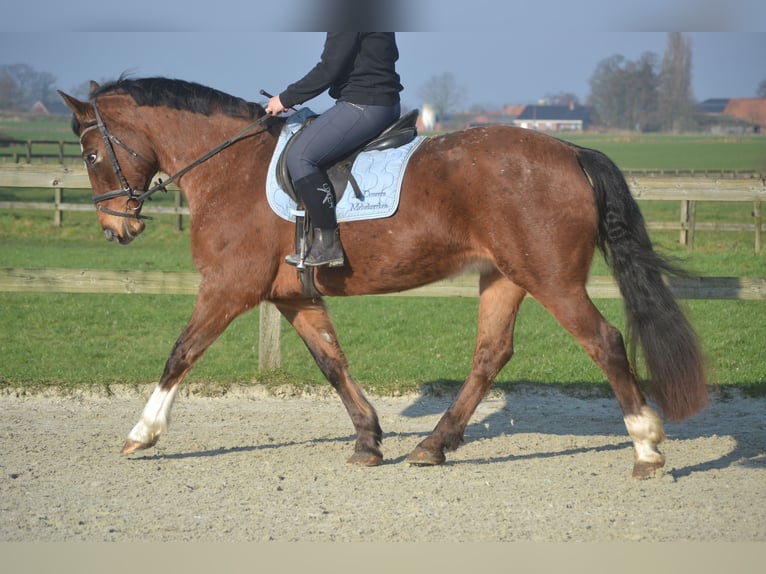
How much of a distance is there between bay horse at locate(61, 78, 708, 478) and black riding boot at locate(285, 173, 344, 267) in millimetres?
117

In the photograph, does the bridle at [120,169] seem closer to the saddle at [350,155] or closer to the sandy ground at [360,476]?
the saddle at [350,155]

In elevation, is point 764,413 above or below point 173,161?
below

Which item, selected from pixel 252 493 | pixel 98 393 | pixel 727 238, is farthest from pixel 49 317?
pixel 727 238

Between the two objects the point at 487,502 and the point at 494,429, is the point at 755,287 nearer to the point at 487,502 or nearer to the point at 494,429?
the point at 494,429

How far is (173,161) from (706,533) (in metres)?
3.88

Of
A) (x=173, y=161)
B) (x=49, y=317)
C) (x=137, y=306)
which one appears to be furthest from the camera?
(x=137, y=306)

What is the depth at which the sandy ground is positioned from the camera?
447 centimetres

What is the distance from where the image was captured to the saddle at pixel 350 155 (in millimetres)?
5516

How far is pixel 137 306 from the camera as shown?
1258 centimetres

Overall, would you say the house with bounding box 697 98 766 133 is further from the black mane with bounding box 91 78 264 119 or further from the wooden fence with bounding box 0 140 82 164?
the wooden fence with bounding box 0 140 82 164

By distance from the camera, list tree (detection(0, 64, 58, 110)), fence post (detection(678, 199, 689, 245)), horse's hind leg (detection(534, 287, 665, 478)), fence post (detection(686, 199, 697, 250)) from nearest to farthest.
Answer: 1. horse's hind leg (detection(534, 287, 665, 478))
2. fence post (detection(686, 199, 697, 250))
3. fence post (detection(678, 199, 689, 245))
4. tree (detection(0, 64, 58, 110))

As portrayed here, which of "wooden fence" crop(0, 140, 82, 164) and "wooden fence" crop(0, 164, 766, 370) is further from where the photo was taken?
"wooden fence" crop(0, 140, 82, 164)

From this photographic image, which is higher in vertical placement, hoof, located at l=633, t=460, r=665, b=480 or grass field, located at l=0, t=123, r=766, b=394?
hoof, located at l=633, t=460, r=665, b=480

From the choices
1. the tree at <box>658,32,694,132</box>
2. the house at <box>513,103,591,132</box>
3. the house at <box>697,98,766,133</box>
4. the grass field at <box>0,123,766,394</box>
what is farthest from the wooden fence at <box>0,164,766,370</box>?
the house at <box>513,103,591,132</box>
